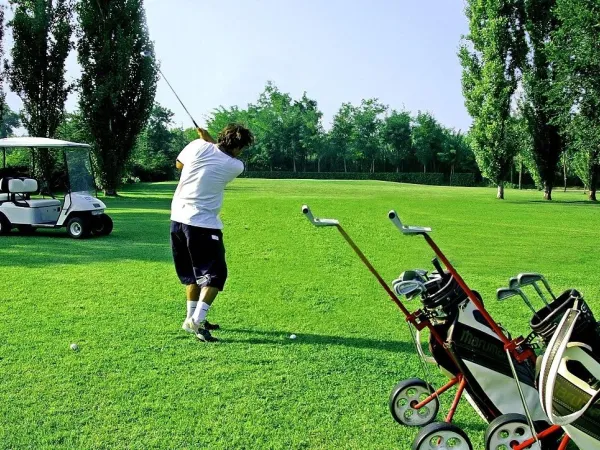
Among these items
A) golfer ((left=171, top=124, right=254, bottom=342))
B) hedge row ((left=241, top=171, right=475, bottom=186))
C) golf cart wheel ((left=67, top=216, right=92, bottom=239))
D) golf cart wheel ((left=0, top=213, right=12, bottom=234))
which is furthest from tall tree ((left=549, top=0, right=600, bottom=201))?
hedge row ((left=241, top=171, right=475, bottom=186))

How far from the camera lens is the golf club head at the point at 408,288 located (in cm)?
284

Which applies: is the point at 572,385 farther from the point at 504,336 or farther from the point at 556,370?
the point at 504,336

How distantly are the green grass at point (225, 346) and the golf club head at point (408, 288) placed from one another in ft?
3.22

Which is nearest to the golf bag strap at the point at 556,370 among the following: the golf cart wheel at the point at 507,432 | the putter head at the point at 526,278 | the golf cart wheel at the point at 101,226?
the putter head at the point at 526,278

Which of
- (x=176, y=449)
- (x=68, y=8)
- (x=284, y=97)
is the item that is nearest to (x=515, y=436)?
(x=176, y=449)

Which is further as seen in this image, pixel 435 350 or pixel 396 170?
pixel 396 170

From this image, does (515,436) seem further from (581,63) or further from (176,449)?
(581,63)

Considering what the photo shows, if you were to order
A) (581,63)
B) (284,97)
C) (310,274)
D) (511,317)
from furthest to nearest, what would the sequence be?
1. (284,97)
2. (581,63)
3. (310,274)
4. (511,317)

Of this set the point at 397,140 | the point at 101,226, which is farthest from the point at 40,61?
the point at 397,140

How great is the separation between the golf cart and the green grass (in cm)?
92

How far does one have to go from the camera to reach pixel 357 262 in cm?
981

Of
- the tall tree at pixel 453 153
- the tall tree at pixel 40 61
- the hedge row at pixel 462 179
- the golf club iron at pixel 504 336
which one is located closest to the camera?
the golf club iron at pixel 504 336

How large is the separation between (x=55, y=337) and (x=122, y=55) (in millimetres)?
23789

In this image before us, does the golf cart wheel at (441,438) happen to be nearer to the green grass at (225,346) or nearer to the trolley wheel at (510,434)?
the trolley wheel at (510,434)
